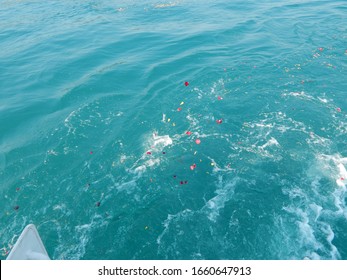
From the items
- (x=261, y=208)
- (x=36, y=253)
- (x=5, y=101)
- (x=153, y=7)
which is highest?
(x=153, y=7)

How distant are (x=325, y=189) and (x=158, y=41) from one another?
38426 mm

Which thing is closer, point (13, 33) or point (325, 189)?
point (325, 189)

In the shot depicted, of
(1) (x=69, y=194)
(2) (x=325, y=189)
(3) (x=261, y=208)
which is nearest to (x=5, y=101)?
(1) (x=69, y=194)

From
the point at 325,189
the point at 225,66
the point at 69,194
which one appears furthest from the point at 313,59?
the point at 69,194

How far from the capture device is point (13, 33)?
181 ft

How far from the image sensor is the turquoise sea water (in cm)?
1989

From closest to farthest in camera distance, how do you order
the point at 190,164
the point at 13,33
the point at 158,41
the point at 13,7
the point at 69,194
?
the point at 69,194 → the point at 190,164 → the point at 158,41 → the point at 13,33 → the point at 13,7

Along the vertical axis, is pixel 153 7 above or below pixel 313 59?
above

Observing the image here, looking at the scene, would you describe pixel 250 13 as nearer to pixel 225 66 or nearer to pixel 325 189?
pixel 225 66

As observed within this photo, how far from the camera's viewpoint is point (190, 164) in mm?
25172

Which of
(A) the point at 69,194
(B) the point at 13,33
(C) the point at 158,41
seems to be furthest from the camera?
(B) the point at 13,33

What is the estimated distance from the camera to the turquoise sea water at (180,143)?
19.9 meters

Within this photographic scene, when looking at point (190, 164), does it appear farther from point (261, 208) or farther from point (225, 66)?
point (225, 66)

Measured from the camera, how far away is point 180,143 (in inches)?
1077
